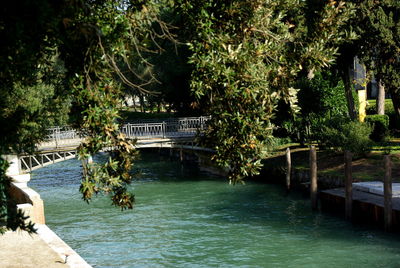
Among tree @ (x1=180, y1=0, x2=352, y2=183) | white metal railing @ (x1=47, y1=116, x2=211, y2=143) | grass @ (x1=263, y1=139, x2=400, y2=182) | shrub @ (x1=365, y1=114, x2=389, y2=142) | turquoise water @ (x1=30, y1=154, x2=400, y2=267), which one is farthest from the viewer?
white metal railing @ (x1=47, y1=116, x2=211, y2=143)

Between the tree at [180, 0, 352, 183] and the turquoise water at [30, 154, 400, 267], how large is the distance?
985 centimetres

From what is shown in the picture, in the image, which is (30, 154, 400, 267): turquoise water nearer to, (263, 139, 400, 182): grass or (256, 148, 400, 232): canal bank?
(256, 148, 400, 232): canal bank

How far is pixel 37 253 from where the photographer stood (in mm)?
12516

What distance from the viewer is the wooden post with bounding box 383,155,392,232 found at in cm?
1858

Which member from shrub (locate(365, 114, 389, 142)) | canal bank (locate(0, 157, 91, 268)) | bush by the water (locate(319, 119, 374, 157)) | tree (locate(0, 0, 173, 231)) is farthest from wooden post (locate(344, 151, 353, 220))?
tree (locate(0, 0, 173, 231))

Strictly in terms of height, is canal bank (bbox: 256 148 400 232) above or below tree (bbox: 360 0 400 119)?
below

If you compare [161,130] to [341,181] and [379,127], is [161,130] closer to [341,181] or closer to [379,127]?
[379,127]

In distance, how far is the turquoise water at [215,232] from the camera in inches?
704

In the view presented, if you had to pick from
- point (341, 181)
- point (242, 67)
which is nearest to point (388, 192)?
point (341, 181)

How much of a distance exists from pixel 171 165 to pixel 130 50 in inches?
1477

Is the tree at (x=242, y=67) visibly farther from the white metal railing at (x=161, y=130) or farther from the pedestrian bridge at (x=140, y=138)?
the white metal railing at (x=161, y=130)

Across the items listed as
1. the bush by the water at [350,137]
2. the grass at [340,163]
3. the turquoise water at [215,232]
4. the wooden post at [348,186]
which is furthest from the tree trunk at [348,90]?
the wooden post at [348,186]

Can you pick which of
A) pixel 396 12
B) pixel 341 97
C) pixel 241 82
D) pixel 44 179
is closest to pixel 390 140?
pixel 341 97

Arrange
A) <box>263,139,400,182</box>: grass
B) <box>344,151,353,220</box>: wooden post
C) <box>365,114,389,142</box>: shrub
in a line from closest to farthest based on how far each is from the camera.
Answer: <box>344,151,353,220</box>: wooden post, <box>263,139,400,182</box>: grass, <box>365,114,389,142</box>: shrub
